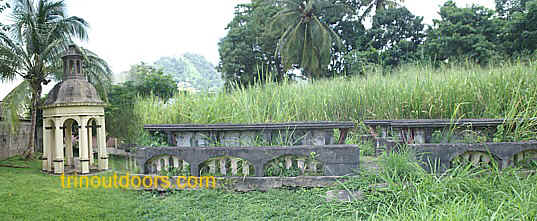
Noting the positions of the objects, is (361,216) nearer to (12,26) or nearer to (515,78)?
(515,78)

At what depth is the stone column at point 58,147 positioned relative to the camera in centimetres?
764

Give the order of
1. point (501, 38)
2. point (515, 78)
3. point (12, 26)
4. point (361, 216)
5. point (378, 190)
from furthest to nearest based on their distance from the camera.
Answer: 1. point (501, 38)
2. point (12, 26)
3. point (515, 78)
4. point (378, 190)
5. point (361, 216)

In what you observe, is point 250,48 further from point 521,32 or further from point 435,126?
point 435,126

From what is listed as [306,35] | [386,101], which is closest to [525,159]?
[386,101]

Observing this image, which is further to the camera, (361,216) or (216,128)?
(216,128)

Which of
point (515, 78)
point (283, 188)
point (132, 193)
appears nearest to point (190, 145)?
point (132, 193)

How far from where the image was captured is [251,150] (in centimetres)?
399

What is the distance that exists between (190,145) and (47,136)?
562 cm

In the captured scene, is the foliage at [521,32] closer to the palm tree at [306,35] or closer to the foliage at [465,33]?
the foliage at [465,33]

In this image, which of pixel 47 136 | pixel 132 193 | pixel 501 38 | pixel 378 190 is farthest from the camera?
pixel 501 38

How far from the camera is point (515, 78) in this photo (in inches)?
197

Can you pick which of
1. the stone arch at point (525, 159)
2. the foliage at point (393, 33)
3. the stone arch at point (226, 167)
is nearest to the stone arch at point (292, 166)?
the stone arch at point (226, 167)

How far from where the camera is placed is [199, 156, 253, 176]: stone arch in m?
4.10

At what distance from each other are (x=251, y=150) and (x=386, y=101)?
2.76 metres
